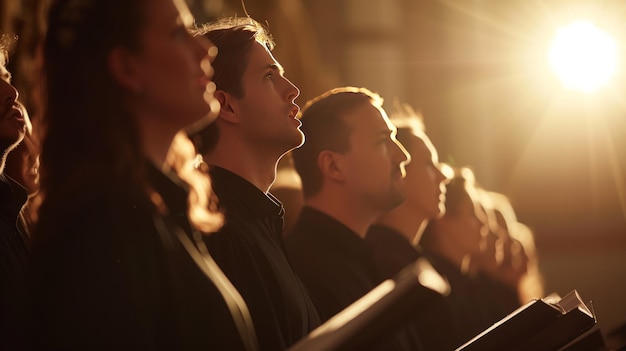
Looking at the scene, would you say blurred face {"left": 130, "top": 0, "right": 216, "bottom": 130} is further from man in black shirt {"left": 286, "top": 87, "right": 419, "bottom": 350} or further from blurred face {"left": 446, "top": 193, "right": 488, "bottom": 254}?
blurred face {"left": 446, "top": 193, "right": 488, "bottom": 254}

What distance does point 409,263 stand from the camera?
458cm

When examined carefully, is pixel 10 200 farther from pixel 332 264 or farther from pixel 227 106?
pixel 332 264

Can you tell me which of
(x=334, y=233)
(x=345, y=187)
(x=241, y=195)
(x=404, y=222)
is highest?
(x=241, y=195)

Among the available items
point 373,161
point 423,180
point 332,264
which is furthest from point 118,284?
point 423,180

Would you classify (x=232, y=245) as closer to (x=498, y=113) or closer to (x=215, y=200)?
(x=215, y=200)

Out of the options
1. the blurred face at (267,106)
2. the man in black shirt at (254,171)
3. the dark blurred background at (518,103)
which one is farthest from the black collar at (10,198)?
the dark blurred background at (518,103)

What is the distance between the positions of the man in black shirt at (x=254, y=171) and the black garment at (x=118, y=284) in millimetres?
737

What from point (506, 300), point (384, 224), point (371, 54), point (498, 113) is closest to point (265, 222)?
point (384, 224)

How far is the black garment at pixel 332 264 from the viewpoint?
3617 millimetres

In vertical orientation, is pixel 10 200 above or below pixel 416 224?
above

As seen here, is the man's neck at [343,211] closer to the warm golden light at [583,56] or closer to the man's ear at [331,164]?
the man's ear at [331,164]

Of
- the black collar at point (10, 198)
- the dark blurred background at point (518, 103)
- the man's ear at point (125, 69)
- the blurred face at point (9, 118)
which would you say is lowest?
the dark blurred background at point (518, 103)

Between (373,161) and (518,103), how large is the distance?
1216 centimetres

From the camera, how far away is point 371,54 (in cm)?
1452
